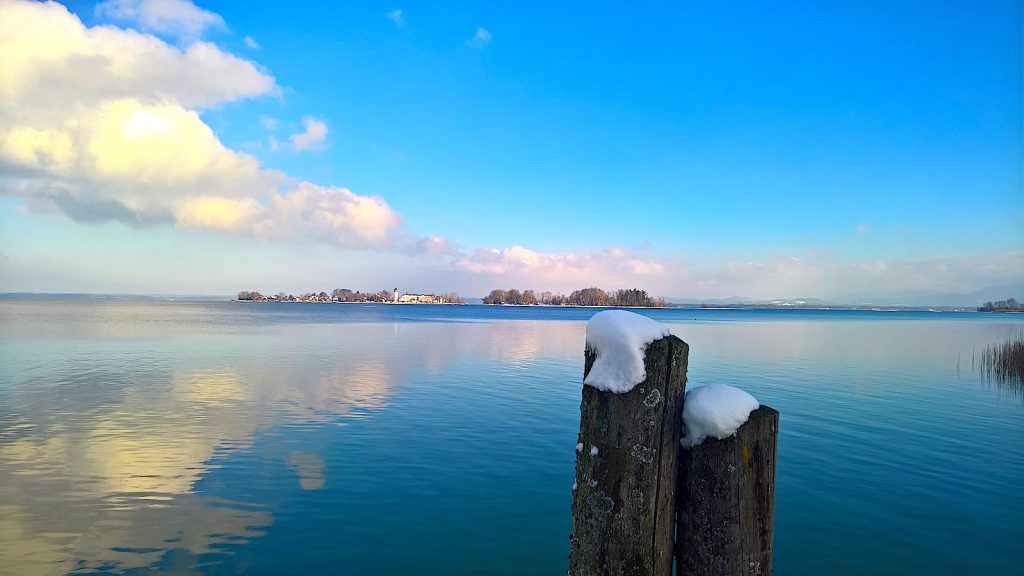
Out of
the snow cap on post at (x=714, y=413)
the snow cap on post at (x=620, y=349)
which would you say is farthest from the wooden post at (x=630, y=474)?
the snow cap on post at (x=714, y=413)

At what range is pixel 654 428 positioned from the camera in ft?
13.3

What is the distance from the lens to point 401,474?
1058 cm

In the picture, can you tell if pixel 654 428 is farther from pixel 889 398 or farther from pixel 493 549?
pixel 889 398

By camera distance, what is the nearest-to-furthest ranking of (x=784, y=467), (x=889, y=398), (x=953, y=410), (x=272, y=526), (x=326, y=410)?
1. (x=272, y=526)
2. (x=784, y=467)
3. (x=326, y=410)
4. (x=953, y=410)
5. (x=889, y=398)

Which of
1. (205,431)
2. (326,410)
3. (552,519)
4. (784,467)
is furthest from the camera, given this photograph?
(326,410)

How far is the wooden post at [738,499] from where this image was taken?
4039 mm

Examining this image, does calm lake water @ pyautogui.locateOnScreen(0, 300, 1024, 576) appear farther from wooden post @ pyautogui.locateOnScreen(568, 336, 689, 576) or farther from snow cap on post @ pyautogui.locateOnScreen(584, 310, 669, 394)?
snow cap on post @ pyautogui.locateOnScreen(584, 310, 669, 394)

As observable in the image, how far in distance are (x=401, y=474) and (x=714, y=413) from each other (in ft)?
25.6

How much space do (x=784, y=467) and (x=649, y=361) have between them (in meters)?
8.90

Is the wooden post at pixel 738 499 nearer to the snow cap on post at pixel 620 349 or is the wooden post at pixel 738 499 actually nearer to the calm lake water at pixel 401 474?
the snow cap on post at pixel 620 349

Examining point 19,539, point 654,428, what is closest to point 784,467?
point 654,428

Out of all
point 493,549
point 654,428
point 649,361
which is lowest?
point 493,549

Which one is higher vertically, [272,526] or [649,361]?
[649,361]

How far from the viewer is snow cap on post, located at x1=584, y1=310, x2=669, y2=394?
408 centimetres
